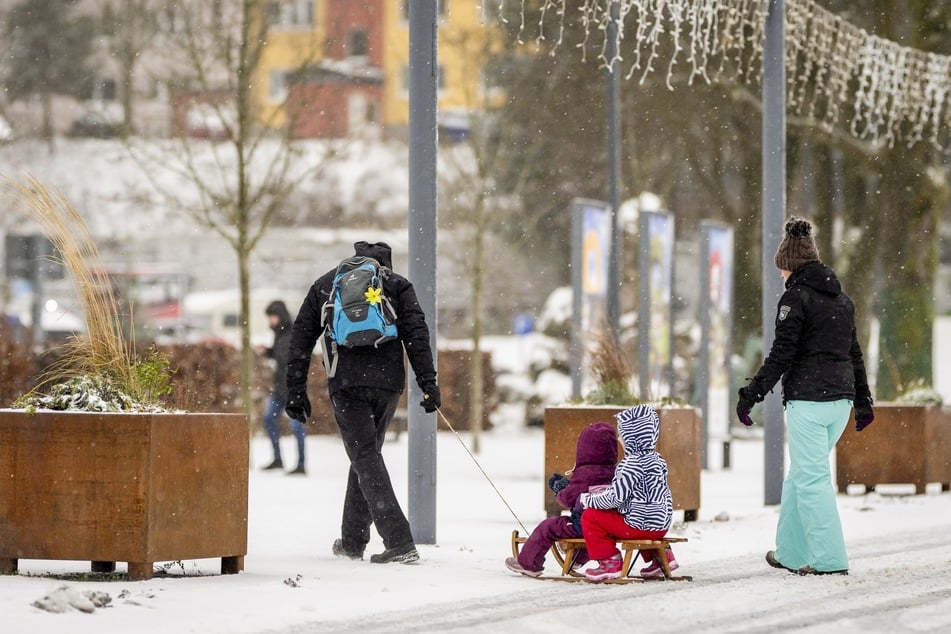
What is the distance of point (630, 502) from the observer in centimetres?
853

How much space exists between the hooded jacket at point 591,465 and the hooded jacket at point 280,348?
9302 mm

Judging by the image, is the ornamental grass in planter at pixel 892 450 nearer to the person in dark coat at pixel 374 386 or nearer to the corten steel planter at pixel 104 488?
the person in dark coat at pixel 374 386

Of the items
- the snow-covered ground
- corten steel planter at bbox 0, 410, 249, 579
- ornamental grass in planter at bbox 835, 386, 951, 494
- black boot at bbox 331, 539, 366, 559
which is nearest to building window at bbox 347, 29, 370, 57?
ornamental grass in planter at bbox 835, 386, 951, 494

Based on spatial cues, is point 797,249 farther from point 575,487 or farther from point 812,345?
point 575,487

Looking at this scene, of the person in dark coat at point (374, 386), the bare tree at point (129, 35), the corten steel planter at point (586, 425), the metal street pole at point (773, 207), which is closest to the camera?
the person in dark coat at point (374, 386)

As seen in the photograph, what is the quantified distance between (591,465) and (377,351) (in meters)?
1.29

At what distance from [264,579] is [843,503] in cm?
703

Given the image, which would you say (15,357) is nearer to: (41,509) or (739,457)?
(739,457)

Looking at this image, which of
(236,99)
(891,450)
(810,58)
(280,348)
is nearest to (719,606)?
(891,450)

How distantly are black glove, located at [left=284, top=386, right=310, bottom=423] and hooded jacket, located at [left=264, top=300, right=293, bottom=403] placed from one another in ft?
28.7

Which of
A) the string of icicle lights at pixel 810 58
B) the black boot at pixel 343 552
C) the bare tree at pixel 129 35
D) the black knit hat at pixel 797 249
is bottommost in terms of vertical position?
the black boot at pixel 343 552

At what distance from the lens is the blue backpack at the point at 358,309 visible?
905 centimetres

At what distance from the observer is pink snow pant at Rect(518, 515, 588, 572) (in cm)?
883

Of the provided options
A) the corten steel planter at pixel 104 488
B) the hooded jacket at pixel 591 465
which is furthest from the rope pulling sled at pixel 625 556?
the corten steel planter at pixel 104 488
